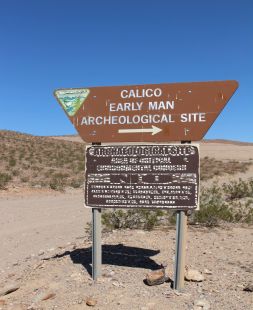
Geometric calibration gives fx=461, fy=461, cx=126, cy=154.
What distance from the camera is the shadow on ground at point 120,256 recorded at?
6.73 meters

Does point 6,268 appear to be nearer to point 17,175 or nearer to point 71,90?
point 71,90

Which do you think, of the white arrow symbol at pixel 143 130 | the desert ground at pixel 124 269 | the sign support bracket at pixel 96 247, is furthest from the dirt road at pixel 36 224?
the white arrow symbol at pixel 143 130

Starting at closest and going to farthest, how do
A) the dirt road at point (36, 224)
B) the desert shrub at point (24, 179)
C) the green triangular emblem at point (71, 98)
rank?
the green triangular emblem at point (71, 98) < the dirt road at point (36, 224) < the desert shrub at point (24, 179)

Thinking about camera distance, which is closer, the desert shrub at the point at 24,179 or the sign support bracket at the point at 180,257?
the sign support bracket at the point at 180,257

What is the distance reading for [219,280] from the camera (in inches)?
233

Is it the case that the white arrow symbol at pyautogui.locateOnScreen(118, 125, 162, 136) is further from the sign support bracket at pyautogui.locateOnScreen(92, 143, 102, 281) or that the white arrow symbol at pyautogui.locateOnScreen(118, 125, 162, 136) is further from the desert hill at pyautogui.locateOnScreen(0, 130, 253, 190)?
the desert hill at pyautogui.locateOnScreen(0, 130, 253, 190)

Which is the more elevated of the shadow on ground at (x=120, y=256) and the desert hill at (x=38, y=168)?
the desert hill at (x=38, y=168)

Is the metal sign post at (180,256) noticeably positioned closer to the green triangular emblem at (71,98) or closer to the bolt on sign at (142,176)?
the bolt on sign at (142,176)

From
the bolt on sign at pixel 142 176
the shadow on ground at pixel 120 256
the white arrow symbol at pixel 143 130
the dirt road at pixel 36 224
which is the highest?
the white arrow symbol at pixel 143 130

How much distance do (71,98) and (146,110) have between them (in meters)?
1.10

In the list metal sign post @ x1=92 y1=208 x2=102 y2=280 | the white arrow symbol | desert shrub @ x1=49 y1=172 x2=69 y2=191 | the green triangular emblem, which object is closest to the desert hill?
desert shrub @ x1=49 y1=172 x2=69 y2=191

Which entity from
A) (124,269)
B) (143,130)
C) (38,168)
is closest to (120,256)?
(124,269)

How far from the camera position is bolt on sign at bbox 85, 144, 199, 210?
581 centimetres

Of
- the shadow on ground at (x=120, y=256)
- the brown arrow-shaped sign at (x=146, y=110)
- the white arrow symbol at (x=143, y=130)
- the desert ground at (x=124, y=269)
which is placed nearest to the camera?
the desert ground at (x=124, y=269)
